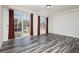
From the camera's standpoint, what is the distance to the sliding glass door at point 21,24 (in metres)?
7.25

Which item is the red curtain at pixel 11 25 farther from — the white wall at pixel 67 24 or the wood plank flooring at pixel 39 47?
the white wall at pixel 67 24

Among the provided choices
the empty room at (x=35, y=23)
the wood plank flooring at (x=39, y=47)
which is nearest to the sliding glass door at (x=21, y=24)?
the empty room at (x=35, y=23)

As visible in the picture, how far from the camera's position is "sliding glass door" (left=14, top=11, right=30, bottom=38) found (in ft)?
23.8

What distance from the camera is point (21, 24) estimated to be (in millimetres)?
7730

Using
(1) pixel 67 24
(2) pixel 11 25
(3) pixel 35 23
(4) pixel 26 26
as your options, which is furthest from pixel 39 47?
(1) pixel 67 24

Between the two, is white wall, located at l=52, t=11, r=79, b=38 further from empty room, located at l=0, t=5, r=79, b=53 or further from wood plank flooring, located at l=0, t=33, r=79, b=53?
wood plank flooring, located at l=0, t=33, r=79, b=53

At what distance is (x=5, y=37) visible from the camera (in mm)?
5996

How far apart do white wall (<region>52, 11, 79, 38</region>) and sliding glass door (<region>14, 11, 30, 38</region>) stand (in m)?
3.56

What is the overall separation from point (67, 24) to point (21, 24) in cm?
437
